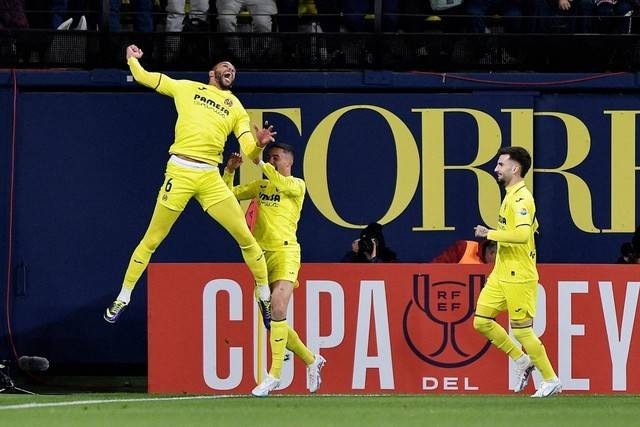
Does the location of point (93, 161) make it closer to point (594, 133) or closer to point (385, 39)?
point (385, 39)

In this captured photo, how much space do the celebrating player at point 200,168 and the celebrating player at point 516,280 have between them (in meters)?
1.87

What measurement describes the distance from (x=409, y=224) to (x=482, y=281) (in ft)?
7.59

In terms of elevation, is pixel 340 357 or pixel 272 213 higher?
pixel 272 213

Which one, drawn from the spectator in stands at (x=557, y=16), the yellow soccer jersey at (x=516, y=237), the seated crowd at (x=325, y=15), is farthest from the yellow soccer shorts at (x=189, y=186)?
the spectator in stands at (x=557, y=16)

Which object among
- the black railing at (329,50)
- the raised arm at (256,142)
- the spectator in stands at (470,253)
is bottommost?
the spectator in stands at (470,253)

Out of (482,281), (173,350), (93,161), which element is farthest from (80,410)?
(93,161)

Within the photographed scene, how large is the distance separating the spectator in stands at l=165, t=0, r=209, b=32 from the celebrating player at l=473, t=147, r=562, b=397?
4.44 m

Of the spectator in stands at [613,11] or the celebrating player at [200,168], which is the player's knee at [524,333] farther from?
the spectator in stands at [613,11]

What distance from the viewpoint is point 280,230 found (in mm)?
12852

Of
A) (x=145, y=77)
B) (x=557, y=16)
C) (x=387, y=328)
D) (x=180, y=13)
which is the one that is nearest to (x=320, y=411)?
(x=387, y=328)

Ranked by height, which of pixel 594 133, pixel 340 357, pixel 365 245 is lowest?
pixel 340 357

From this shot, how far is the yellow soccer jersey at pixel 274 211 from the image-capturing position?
12.8 meters

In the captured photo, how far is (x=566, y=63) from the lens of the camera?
15562 millimetres

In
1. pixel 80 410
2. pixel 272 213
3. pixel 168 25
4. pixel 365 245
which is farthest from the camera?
pixel 168 25
